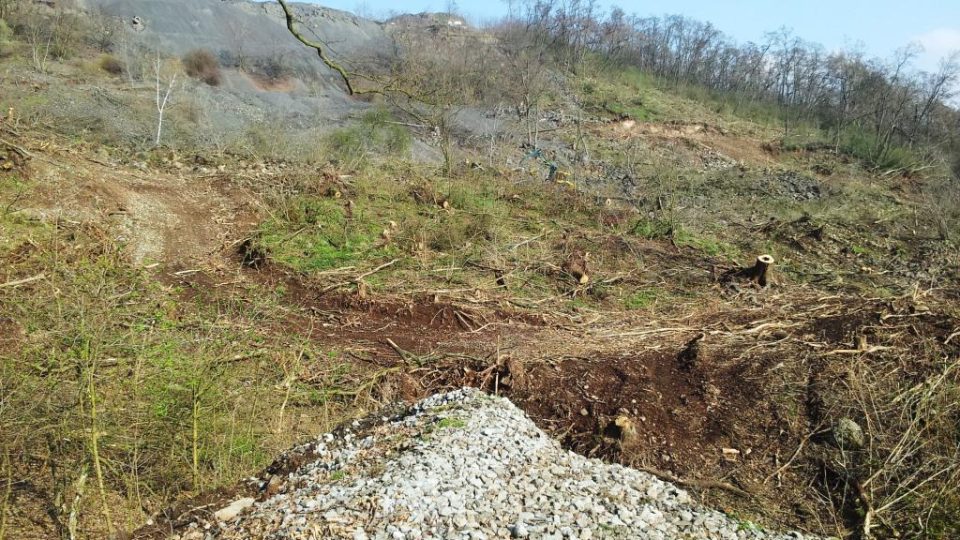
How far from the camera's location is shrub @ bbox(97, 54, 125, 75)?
18.6 meters

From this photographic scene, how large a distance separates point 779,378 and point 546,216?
6.71 m

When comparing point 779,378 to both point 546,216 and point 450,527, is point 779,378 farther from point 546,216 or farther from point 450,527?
point 546,216

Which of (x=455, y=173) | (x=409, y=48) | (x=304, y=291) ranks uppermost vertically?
(x=409, y=48)

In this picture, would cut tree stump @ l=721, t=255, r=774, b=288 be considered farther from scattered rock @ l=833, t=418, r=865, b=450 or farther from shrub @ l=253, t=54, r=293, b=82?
shrub @ l=253, t=54, r=293, b=82

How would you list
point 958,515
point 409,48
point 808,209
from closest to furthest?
point 958,515 → point 808,209 → point 409,48

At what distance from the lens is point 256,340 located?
575cm

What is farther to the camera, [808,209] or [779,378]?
[808,209]

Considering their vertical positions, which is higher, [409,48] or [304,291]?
[409,48]

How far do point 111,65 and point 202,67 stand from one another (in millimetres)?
2522

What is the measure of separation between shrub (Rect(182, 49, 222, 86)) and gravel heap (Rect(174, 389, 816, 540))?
60.2 feet

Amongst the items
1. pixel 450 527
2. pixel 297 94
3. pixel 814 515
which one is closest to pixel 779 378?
pixel 814 515

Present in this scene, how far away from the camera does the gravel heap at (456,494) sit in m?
3.10

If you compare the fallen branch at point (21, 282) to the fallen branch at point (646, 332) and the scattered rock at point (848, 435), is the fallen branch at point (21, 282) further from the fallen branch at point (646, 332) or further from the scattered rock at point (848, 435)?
the scattered rock at point (848, 435)

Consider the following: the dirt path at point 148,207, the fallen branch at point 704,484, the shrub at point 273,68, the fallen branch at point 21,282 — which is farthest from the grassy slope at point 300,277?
the shrub at point 273,68
